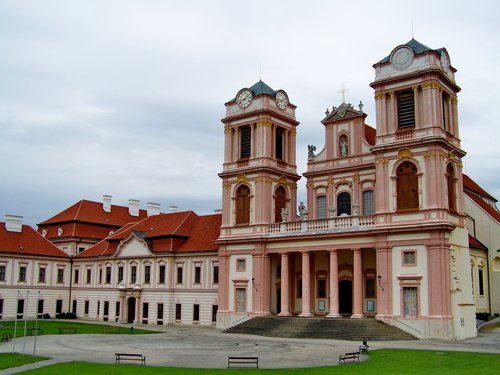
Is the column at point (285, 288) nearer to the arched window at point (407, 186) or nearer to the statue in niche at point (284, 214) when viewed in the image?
the statue in niche at point (284, 214)

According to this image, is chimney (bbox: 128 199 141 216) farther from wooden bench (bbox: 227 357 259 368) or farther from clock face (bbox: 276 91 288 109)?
wooden bench (bbox: 227 357 259 368)

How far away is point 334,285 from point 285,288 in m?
4.47

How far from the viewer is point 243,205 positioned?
50.9 metres

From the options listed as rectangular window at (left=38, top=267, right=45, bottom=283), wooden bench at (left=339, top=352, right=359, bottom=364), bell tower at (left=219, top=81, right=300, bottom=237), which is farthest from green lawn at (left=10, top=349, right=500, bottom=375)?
rectangular window at (left=38, top=267, right=45, bottom=283)

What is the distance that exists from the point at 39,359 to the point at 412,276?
24041mm

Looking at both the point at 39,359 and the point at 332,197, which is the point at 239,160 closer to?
the point at 332,197

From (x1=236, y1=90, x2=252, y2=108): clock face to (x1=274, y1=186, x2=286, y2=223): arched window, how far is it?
7.62 m

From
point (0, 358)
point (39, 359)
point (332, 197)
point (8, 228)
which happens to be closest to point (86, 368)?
point (39, 359)

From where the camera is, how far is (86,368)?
923 inches

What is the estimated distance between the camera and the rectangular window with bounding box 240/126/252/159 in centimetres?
5153

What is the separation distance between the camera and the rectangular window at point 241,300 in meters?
48.8

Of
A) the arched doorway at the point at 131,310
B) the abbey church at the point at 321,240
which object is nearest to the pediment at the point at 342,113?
the abbey church at the point at 321,240

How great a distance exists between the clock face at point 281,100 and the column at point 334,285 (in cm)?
1428

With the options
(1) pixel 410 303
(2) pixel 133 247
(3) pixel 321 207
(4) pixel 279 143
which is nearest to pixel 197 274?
(2) pixel 133 247
